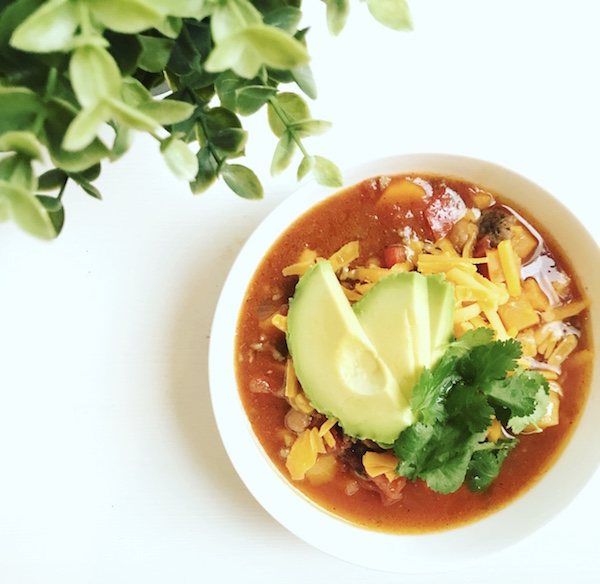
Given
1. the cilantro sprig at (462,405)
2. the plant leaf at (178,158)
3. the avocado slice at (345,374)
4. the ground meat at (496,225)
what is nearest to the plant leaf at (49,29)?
the plant leaf at (178,158)

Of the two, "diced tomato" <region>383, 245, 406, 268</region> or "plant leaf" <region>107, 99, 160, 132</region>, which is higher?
"plant leaf" <region>107, 99, 160, 132</region>

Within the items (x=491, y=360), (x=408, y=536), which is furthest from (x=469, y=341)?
(x=408, y=536)

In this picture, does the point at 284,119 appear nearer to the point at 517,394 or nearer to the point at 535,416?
the point at 517,394

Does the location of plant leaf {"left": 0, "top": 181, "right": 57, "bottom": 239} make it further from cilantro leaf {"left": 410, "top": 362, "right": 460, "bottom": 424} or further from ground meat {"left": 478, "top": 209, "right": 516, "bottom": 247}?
ground meat {"left": 478, "top": 209, "right": 516, "bottom": 247}

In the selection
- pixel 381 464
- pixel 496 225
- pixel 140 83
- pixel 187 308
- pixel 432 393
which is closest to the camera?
pixel 140 83

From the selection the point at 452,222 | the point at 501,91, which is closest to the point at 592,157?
the point at 501,91

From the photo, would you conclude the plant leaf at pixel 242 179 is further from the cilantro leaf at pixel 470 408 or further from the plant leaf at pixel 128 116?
the cilantro leaf at pixel 470 408

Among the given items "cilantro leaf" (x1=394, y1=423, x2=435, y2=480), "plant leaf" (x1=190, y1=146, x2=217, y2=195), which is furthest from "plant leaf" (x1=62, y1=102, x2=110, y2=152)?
"cilantro leaf" (x1=394, y1=423, x2=435, y2=480)
